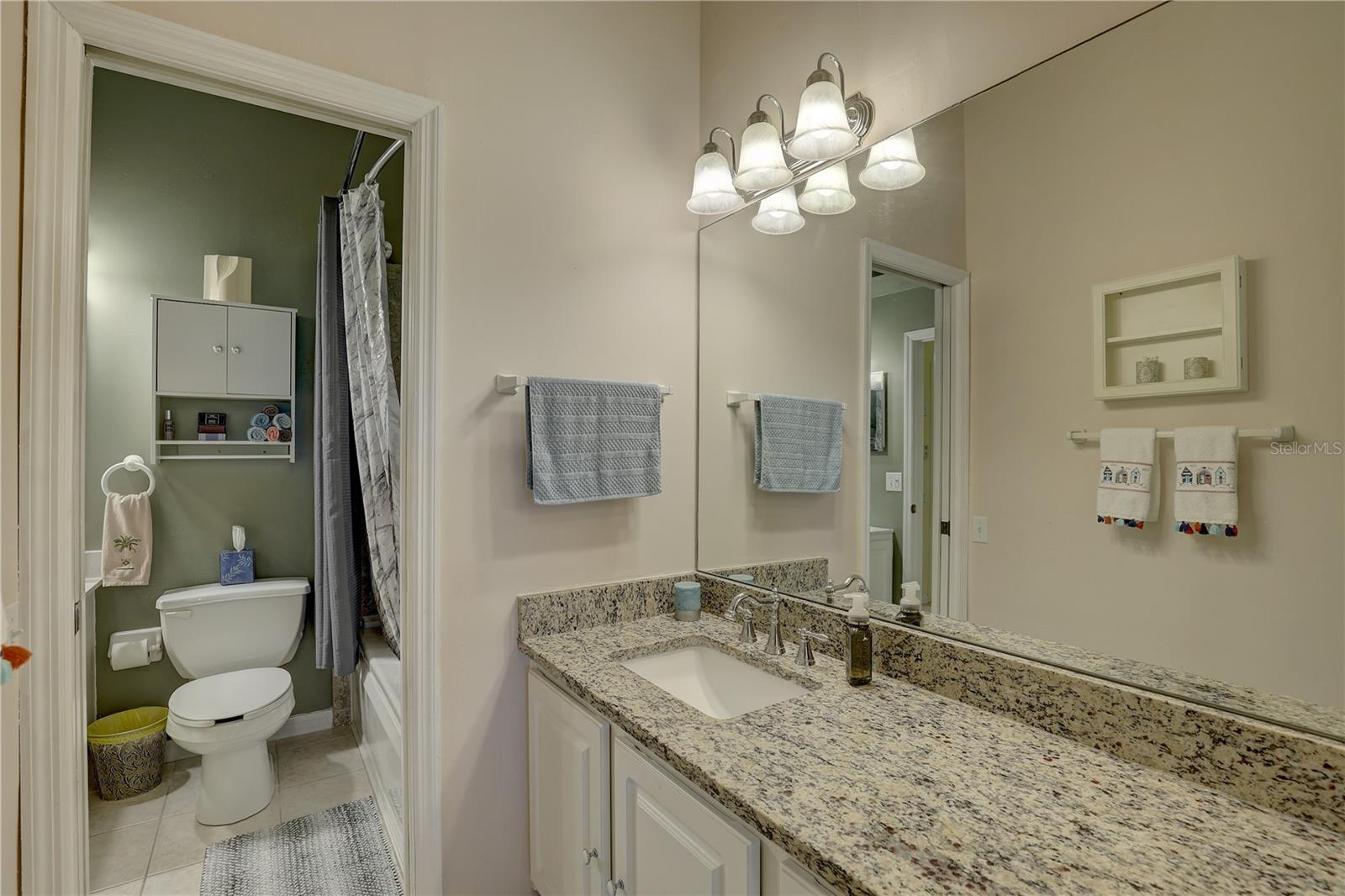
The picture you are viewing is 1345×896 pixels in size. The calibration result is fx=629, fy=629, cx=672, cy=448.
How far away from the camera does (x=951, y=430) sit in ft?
4.24

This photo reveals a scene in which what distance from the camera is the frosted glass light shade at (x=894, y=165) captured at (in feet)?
4.42

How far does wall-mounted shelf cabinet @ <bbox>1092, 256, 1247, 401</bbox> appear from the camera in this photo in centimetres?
90

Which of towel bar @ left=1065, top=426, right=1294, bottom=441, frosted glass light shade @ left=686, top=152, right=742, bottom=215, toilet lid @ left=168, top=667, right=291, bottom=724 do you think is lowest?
toilet lid @ left=168, top=667, right=291, bottom=724

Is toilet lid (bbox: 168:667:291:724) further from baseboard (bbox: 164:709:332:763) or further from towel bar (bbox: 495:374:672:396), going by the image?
towel bar (bbox: 495:374:672:396)

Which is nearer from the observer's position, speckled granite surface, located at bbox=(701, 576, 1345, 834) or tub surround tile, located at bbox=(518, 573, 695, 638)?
speckled granite surface, located at bbox=(701, 576, 1345, 834)

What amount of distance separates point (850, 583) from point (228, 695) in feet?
7.28

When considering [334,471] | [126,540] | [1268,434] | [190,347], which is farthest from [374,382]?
[1268,434]

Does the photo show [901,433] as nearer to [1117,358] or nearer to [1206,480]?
[1117,358]

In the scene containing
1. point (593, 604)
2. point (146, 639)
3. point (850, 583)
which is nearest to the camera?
point (850, 583)

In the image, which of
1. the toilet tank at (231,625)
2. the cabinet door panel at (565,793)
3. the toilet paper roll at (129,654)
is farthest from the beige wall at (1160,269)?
the toilet paper roll at (129,654)

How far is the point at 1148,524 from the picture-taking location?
39.3 inches

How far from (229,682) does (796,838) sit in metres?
2.40

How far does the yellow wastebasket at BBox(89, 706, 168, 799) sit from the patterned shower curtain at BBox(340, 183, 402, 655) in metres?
0.97

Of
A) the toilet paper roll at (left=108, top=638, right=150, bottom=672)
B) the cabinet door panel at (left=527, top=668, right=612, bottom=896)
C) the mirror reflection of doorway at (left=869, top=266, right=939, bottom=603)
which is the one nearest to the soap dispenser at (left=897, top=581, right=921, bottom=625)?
the mirror reflection of doorway at (left=869, top=266, right=939, bottom=603)
